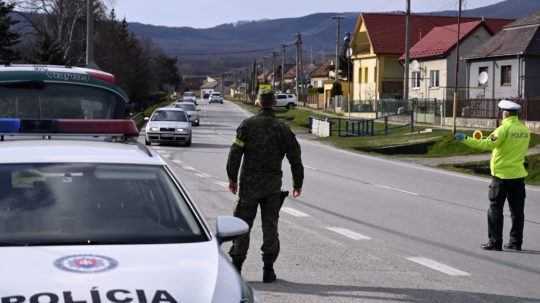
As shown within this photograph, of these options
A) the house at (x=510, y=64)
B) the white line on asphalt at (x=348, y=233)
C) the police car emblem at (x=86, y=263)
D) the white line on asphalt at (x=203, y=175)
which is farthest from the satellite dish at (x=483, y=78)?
the police car emblem at (x=86, y=263)

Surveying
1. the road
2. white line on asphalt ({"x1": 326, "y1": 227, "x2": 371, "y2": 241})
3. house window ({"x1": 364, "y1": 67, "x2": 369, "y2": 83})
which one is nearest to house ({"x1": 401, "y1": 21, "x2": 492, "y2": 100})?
house window ({"x1": 364, "y1": 67, "x2": 369, "y2": 83})

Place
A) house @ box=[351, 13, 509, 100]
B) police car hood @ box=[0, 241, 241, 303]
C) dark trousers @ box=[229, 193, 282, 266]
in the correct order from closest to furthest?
police car hood @ box=[0, 241, 241, 303], dark trousers @ box=[229, 193, 282, 266], house @ box=[351, 13, 509, 100]

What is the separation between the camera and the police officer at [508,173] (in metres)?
11.5

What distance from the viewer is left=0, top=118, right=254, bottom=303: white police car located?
4684 millimetres

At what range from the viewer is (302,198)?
1744cm

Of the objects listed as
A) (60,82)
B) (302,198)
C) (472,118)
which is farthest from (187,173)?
(472,118)

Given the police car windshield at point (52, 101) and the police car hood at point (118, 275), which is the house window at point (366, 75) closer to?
the police car windshield at point (52, 101)

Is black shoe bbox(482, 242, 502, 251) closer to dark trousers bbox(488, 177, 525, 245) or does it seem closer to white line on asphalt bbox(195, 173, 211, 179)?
dark trousers bbox(488, 177, 525, 245)

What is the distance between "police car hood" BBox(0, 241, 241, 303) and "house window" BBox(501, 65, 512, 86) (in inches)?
2026

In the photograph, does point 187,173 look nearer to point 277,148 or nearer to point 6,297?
point 277,148

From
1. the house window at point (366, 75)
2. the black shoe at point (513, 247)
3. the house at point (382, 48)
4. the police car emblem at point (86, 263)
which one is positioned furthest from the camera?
the house window at point (366, 75)

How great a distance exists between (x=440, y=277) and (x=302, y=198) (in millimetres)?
8105

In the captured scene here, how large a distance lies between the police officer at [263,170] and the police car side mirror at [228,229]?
258 centimetres

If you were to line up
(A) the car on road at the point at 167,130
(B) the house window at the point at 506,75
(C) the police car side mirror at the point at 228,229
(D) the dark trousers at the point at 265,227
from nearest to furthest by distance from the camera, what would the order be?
(C) the police car side mirror at the point at 228,229 → (D) the dark trousers at the point at 265,227 → (A) the car on road at the point at 167,130 → (B) the house window at the point at 506,75
